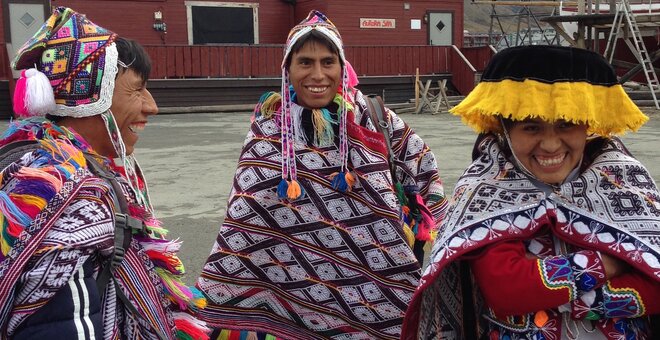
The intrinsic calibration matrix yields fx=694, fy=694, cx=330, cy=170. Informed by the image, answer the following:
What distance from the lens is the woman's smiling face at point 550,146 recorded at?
1.99m

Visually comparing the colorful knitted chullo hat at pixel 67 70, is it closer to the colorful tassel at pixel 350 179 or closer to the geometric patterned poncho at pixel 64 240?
the geometric patterned poncho at pixel 64 240

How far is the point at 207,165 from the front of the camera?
9.67 m

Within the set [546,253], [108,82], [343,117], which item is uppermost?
[108,82]

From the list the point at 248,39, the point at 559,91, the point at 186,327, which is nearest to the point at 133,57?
the point at 186,327

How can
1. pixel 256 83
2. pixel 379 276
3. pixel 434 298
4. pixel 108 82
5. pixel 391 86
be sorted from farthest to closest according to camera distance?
pixel 391 86
pixel 256 83
pixel 379 276
pixel 434 298
pixel 108 82

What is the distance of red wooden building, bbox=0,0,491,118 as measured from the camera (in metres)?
21.0

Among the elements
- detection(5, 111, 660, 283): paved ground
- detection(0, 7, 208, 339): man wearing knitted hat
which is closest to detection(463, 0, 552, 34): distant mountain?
detection(5, 111, 660, 283): paved ground

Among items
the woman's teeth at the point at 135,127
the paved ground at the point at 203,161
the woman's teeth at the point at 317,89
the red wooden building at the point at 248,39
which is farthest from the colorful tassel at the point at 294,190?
the red wooden building at the point at 248,39

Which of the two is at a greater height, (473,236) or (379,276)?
(473,236)

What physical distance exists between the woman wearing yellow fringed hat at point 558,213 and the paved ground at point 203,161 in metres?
3.19

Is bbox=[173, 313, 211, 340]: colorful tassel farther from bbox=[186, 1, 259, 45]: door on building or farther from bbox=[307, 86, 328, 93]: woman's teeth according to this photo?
bbox=[186, 1, 259, 45]: door on building

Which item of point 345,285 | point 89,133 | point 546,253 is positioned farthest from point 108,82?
point 345,285

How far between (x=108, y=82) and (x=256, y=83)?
65.5 ft

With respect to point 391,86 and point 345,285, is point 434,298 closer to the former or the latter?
point 345,285
